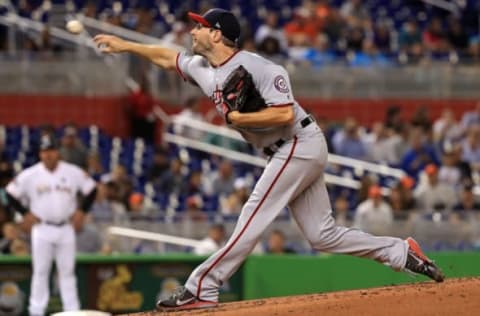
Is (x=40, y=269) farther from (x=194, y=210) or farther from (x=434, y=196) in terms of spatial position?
(x=434, y=196)

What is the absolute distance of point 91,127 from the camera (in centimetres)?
2009

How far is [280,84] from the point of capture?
8578 mm

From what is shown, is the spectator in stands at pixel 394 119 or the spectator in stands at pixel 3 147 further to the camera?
the spectator in stands at pixel 394 119

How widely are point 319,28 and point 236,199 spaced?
20.7 feet

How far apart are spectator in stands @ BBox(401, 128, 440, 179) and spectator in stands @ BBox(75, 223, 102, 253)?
189 inches

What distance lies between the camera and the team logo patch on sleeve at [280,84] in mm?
8570

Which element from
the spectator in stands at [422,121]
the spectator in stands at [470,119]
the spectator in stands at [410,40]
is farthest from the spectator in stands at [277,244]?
the spectator in stands at [410,40]

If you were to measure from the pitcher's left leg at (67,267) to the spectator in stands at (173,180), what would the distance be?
13.4 ft

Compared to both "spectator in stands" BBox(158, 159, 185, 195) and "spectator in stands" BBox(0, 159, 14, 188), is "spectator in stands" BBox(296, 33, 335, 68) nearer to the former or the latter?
"spectator in stands" BBox(158, 159, 185, 195)

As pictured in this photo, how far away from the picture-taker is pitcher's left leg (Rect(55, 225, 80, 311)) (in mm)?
13734

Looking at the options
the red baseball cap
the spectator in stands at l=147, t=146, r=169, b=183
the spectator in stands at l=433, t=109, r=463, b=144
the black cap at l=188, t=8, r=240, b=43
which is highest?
the black cap at l=188, t=8, r=240, b=43

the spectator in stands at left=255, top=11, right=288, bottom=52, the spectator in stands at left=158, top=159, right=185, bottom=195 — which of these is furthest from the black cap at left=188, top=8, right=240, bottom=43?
the spectator in stands at left=255, top=11, right=288, bottom=52

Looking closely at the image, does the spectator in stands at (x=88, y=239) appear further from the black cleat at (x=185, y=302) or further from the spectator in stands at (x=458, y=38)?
the spectator in stands at (x=458, y=38)

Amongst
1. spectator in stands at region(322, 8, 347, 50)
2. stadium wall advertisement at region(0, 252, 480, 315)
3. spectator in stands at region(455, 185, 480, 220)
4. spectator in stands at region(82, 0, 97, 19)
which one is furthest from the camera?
spectator in stands at region(322, 8, 347, 50)
